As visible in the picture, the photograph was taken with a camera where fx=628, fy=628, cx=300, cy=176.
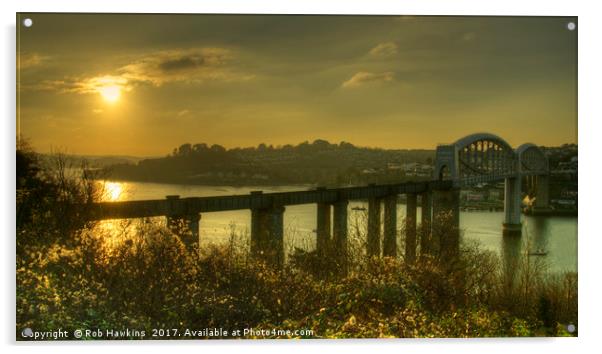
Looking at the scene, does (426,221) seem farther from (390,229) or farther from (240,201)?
(240,201)

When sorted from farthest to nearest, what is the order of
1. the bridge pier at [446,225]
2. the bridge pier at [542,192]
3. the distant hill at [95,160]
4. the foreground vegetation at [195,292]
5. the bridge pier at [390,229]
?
the bridge pier at [390,229]
the bridge pier at [446,225]
the bridge pier at [542,192]
the distant hill at [95,160]
the foreground vegetation at [195,292]

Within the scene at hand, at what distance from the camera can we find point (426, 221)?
341 inches

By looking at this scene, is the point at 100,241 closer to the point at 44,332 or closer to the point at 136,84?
the point at 44,332

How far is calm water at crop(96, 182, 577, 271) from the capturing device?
7172 millimetres

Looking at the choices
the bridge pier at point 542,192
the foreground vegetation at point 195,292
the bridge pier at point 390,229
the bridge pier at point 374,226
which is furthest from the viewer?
the bridge pier at point 390,229

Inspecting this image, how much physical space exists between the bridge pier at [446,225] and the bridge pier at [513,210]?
24.7 inches

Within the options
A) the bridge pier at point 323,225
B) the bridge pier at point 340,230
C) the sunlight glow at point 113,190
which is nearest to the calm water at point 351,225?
the sunlight glow at point 113,190

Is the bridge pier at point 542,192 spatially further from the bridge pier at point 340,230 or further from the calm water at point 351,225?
the bridge pier at point 340,230

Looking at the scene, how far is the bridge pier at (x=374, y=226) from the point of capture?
8.16 metres

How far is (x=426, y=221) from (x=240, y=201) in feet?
8.65

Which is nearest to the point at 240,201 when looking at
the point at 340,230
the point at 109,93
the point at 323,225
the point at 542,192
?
the point at 323,225

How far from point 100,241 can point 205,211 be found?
4.16ft

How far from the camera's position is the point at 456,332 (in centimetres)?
684
